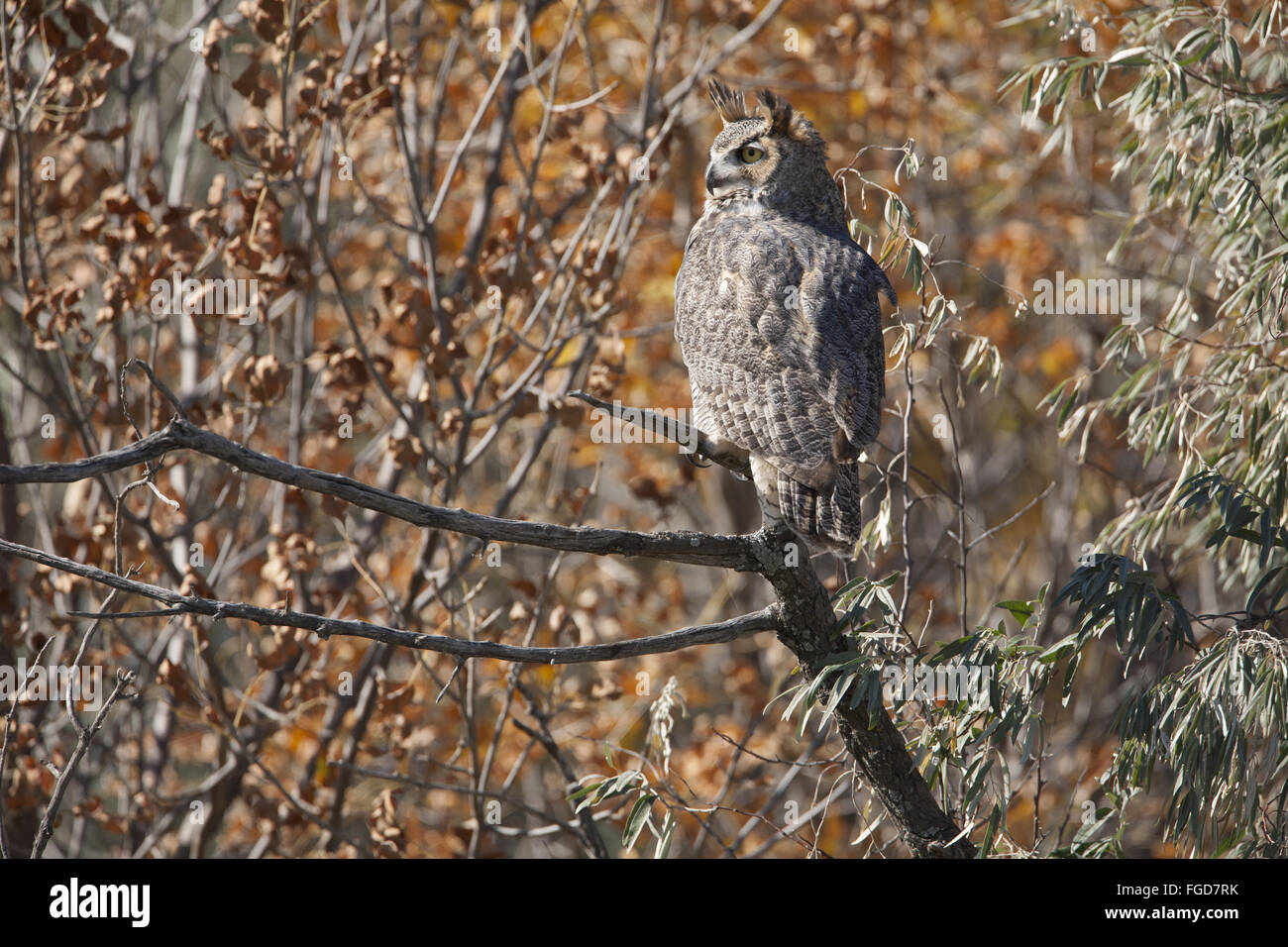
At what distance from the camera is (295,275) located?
3.83m

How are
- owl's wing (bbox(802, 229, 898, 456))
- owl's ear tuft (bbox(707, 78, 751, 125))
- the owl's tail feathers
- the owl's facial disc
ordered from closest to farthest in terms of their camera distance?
1. the owl's tail feathers
2. owl's wing (bbox(802, 229, 898, 456))
3. the owl's facial disc
4. owl's ear tuft (bbox(707, 78, 751, 125))

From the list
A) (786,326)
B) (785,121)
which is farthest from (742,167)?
(786,326)

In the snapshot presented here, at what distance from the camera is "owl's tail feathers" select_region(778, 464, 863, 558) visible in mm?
2777

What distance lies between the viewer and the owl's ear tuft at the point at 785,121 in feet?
12.1

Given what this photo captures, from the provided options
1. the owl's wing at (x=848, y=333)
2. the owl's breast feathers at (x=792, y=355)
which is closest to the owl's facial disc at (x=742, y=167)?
the owl's breast feathers at (x=792, y=355)

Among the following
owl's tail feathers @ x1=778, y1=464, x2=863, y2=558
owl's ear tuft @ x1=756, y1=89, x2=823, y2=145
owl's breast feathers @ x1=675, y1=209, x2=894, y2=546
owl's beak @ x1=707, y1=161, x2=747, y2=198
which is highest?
owl's ear tuft @ x1=756, y1=89, x2=823, y2=145

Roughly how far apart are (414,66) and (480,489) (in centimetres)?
318

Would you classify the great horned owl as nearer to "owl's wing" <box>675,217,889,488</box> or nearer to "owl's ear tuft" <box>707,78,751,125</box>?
"owl's wing" <box>675,217,889,488</box>

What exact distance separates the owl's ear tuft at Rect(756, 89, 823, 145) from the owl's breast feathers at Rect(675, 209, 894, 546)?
1.34 ft

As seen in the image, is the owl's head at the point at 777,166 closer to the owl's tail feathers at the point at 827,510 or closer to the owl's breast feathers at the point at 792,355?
the owl's breast feathers at the point at 792,355

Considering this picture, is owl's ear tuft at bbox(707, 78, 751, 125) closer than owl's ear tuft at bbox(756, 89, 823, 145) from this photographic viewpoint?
No

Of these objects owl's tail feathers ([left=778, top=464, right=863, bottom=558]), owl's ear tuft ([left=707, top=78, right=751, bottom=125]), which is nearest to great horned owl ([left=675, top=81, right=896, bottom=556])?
owl's tail feathers ([left=778, top=464, right=863, bottom=558])

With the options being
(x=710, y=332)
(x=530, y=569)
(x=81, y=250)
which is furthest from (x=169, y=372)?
(x=710, y=332)

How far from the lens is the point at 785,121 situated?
368 cm
